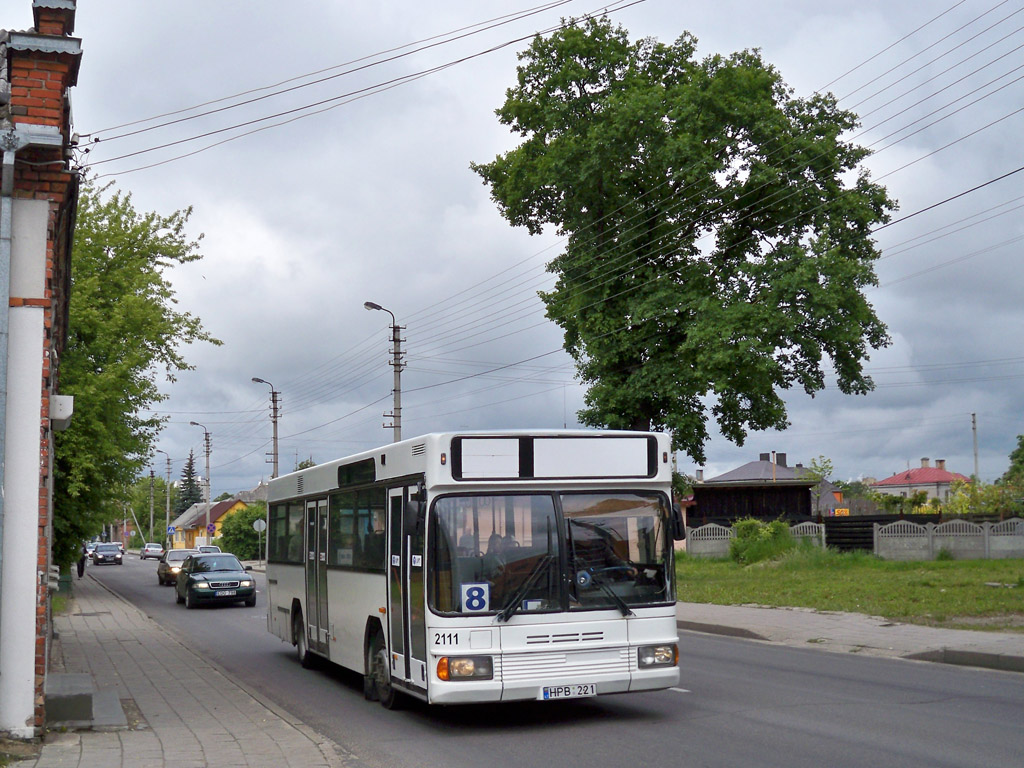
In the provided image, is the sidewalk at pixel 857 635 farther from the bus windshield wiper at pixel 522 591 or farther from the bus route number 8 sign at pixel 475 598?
the bus route number 8 sign at pixel 475 598

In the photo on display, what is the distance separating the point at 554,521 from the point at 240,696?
5.00 meters

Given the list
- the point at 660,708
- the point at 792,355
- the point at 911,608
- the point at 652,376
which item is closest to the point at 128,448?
the point at 652,376

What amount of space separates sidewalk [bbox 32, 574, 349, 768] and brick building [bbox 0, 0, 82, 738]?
2.49ft

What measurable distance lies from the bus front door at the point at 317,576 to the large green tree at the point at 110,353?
13347mm

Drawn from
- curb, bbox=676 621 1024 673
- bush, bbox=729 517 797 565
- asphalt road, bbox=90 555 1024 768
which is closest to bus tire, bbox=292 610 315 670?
asphalt road, bbox=90 555 1024 768

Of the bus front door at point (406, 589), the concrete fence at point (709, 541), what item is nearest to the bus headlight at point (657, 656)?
the bus front door at point (406, 589)

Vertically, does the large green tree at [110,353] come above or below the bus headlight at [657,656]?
above

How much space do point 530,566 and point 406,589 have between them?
132 cm

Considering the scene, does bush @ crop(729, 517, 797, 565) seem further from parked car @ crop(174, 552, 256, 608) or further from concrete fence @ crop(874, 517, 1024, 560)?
parked car @ crop(174, 552, 256, 608)

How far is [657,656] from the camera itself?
9.87 metres

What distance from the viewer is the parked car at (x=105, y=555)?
75.1 metres

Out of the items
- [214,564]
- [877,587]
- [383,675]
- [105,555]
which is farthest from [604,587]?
[105,555]

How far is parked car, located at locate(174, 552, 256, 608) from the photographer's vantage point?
98.4 feet

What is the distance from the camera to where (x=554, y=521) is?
9797 millimetres
